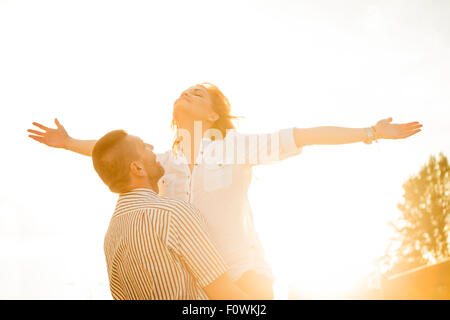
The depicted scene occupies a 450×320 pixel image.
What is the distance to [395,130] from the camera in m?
3.38

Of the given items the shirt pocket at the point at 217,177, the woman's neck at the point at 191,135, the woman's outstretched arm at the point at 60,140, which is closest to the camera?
the shirt pocket at the point at 217,177

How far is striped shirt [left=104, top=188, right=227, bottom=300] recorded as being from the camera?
2635 millimetres

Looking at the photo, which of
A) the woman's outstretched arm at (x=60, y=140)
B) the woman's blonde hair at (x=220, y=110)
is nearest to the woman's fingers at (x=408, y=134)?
the woman's blonde hair at (x=220, y=110)

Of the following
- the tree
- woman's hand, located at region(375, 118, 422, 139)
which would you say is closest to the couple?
woman's hand, located at region(375, 118, 422, 139)

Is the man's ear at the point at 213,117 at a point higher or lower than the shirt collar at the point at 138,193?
higher

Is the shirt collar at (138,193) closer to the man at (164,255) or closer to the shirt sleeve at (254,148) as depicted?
the man at (164,255)

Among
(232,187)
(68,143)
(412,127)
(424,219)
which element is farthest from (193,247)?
(424,219)

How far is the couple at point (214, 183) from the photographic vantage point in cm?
269

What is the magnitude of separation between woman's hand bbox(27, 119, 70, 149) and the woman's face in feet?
4.71

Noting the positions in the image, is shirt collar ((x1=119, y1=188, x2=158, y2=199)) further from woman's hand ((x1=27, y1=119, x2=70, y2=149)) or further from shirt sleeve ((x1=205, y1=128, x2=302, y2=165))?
woman's hand ((x1=27, y1=119, x2=70, y2=149))

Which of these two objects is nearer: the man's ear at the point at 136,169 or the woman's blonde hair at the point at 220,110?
the man's ear at the point at 136,169

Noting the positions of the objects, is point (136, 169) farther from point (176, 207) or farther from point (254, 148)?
point (254, 148)

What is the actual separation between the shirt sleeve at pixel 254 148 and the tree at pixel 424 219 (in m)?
33.5

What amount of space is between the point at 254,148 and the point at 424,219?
1384 inches
